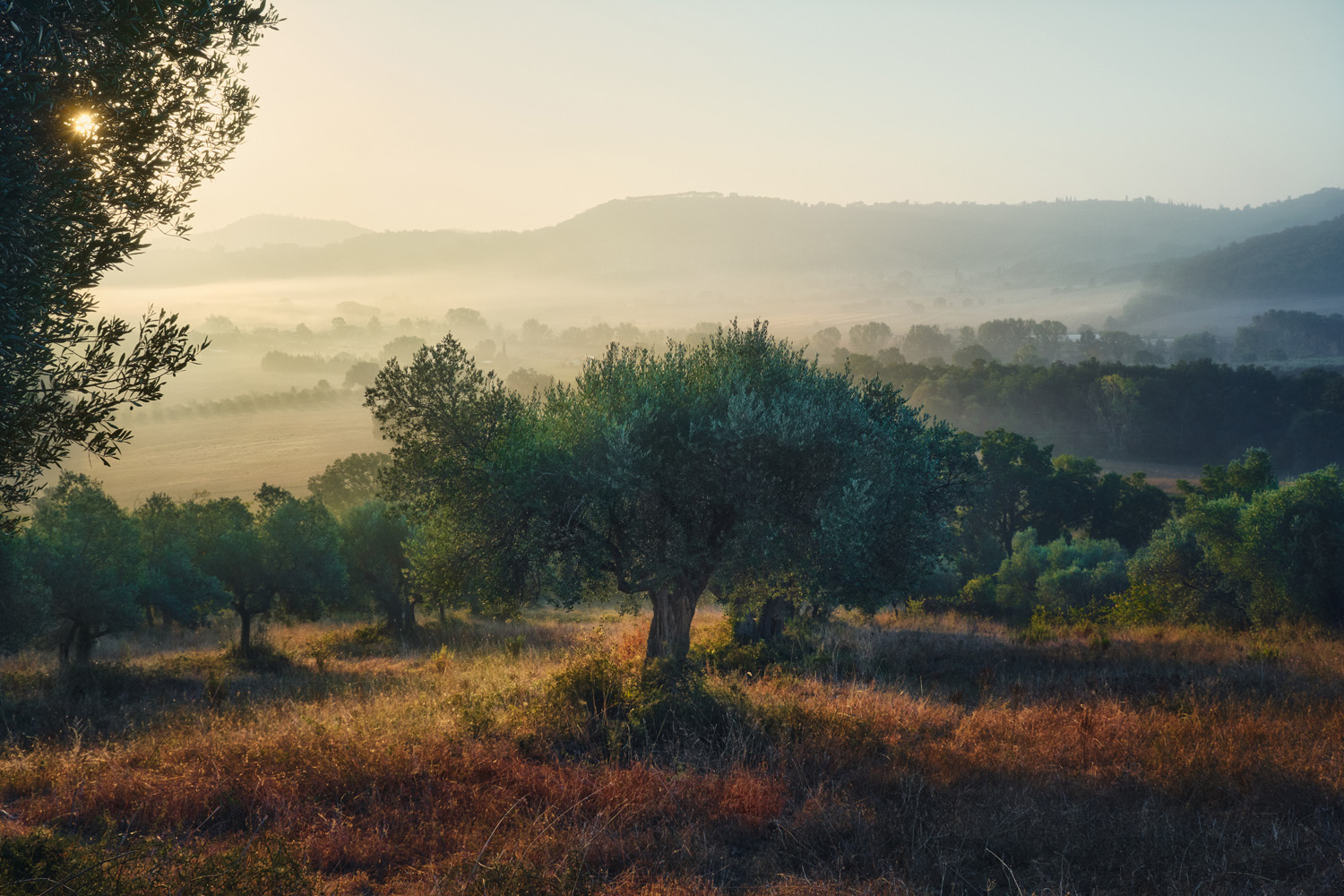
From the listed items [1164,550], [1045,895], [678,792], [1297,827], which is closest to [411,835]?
[678,792]

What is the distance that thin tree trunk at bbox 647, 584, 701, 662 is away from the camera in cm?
1620

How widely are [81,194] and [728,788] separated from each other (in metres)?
9.16

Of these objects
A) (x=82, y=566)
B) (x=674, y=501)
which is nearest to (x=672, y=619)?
(x=674, y=501)

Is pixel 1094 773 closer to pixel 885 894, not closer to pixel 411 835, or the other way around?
pixel 885 894

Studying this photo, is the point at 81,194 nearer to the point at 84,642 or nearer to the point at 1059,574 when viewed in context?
the point at 84,642

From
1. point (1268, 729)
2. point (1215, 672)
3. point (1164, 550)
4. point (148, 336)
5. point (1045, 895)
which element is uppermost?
point (148, 336)

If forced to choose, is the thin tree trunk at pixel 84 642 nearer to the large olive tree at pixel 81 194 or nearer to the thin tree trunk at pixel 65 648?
the thin tree trunk at pixel 65 648

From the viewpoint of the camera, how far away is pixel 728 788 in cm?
781

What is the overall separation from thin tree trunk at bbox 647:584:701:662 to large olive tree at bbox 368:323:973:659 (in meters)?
0.04

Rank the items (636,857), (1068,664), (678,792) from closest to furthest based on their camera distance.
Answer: (636,857)
(678,792)
(1068,664)

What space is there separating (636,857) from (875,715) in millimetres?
5218

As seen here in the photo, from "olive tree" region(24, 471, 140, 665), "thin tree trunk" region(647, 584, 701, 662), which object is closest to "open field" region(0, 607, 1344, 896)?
"thin tree trunk" region(647, 584, 701, 662)

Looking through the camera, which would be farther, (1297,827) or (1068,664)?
(1068,664)

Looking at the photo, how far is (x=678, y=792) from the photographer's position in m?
7.74
